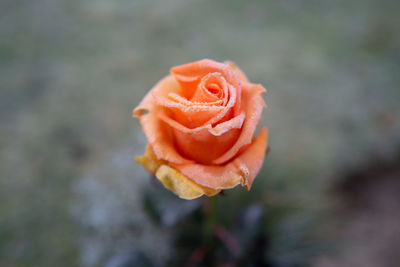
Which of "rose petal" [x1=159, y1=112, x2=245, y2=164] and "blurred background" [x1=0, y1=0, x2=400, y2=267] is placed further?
"blurred background" [x1=0, y1=0, x2=400, y2=267]

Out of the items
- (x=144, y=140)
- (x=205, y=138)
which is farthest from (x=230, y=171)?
(x=144, y=140)

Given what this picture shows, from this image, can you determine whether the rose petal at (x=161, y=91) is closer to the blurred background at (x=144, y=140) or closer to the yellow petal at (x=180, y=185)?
the yellow petal at (x=180, y=185)

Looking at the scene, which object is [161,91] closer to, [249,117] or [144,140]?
[249,117]

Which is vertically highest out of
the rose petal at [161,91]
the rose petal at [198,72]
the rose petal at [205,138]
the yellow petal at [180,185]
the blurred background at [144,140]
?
the rose petal at [198,72]

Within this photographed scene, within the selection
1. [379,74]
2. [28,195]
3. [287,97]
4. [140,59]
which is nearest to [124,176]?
[28,195]

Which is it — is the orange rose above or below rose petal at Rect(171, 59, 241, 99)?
below

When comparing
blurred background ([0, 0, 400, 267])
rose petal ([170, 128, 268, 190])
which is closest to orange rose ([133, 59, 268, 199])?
rose petal ([170, 128, 268, 190])

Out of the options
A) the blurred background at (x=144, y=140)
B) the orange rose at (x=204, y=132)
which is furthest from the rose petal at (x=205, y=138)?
the blurred background at (x=144, y=140)

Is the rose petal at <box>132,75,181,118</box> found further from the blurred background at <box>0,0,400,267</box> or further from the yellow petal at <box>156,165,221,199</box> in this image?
the blurred background at <box>0,0,400,267</box>

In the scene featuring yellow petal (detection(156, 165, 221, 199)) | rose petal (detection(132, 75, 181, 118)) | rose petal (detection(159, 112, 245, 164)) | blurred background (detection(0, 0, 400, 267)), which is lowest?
blurred background (detection(0, 0, 400, 267))
